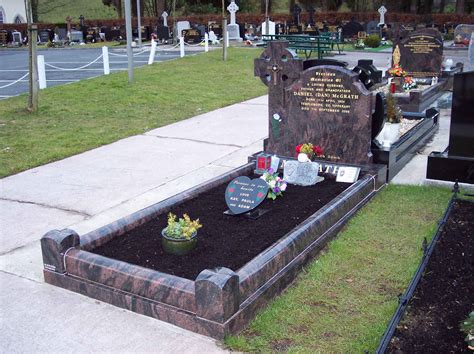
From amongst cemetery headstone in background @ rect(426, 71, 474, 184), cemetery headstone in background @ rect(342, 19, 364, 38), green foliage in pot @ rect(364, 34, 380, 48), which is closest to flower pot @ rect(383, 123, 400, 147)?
cemetery headstone in background @ rect(426, 71, 474, 184)

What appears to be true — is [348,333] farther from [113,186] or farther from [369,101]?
[113,186]

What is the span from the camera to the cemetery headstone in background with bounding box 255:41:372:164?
710cm

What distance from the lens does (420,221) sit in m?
6.07

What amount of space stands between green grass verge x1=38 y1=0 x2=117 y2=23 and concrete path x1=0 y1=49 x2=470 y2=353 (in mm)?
56412

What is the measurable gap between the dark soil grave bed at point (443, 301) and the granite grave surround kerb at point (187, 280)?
1028 millimetres

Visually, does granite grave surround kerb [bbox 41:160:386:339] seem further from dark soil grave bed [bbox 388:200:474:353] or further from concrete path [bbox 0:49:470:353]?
dark soil grave bed [bbox 388:200:474:353]

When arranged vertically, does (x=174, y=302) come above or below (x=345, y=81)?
below

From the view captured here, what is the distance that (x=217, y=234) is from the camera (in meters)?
5.45

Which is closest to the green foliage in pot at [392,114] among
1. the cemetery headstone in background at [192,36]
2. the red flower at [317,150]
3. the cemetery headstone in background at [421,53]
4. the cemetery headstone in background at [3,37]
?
the red flower at [317,150]

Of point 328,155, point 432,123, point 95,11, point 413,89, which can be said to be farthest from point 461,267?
point 95,11

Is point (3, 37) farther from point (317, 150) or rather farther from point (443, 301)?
point (443, 301)

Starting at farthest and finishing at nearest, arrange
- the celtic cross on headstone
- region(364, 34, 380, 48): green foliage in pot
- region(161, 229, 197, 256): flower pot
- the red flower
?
1. region(364, 34, 380, 48): green foliage in pot
2. the celtic cross on headstone
3. the red flower
4. region(161, 229, 197, 256): flower pot

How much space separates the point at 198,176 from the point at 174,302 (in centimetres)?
372

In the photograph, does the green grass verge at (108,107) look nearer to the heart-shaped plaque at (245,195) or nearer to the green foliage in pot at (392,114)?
the heart-shaped plaque at (245,195)
